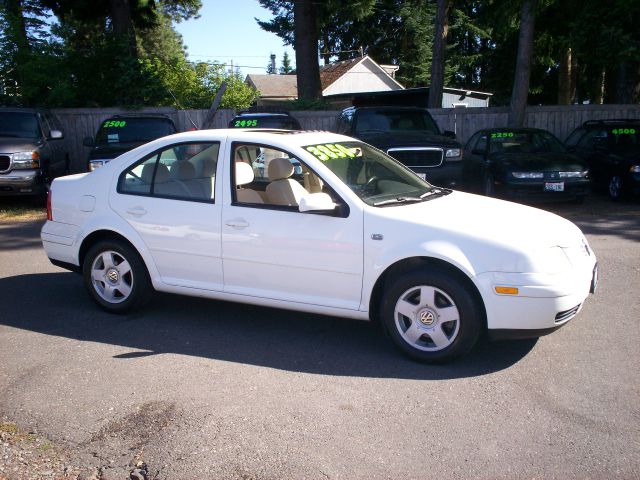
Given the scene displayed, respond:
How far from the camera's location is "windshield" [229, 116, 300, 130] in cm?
1388

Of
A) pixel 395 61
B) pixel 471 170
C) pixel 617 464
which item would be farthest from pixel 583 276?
pixel 395 61

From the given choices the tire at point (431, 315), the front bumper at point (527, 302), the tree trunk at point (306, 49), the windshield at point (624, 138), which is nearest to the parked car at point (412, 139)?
the windshield at point (624, 138)

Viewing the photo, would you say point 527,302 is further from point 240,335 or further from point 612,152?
point 612,152

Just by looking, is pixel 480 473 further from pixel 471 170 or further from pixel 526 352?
pixel 471 170

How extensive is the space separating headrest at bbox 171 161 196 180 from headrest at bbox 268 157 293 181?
2.30 feet

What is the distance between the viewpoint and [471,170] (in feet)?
44.5

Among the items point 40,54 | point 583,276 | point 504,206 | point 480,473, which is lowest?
point 480,473

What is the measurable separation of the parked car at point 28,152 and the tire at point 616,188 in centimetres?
1087

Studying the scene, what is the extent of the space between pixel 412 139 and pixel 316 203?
694 cm

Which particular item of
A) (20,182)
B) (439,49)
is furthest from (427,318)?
(439,49)

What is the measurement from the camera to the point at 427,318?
4.78 metres

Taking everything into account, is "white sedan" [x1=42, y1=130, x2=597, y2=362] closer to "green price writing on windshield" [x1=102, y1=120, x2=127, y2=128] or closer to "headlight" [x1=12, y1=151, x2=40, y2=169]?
"headlight" [x1=12, y1=151, x2=40, y2=169]

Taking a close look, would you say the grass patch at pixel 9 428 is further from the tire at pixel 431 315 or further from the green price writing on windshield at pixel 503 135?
the green price writing on windshield at pixel 503 135

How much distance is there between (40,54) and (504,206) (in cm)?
1689
